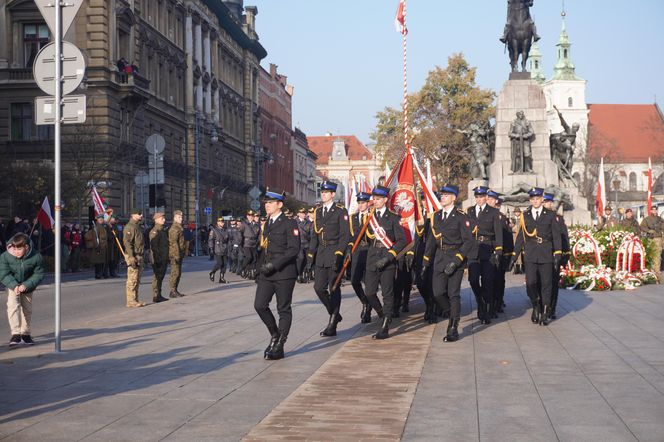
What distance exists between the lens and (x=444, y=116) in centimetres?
6362

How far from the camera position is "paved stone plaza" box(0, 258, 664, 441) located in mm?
6836

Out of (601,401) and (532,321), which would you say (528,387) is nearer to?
(601,401)

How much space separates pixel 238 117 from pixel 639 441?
74283 millimetres

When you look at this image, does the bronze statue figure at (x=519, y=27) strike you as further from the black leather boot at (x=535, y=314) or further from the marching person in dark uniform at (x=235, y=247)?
the black leather boot at (x=535, y=314)

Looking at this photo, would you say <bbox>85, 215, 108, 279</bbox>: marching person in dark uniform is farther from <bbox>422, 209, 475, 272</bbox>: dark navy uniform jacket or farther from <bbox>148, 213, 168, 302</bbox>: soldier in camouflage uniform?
<bbox>422, 209, 475, 272</bbox>: dark navy uniform jacket

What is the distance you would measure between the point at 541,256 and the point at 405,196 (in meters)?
3.65

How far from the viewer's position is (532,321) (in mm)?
13922

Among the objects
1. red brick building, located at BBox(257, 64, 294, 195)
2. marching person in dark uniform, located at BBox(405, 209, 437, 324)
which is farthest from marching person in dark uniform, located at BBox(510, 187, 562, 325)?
red brick building, located at BBox(257, 64, 294, 195)

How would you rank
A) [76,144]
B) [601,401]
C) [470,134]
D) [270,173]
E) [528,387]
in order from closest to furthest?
[601,401], [528,387], [470,134], [76,144], [270,173]

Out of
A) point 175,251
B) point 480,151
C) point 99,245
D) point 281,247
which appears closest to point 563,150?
point 480,151

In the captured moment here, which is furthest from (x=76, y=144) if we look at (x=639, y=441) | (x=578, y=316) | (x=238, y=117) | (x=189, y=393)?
(x=238, y=117)

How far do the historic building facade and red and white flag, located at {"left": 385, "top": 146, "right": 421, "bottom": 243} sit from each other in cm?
1647

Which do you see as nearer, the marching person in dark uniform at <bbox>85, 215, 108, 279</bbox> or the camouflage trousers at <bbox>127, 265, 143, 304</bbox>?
the camouflage trousers at <bbox>127, 265, 143, 304</bbox>

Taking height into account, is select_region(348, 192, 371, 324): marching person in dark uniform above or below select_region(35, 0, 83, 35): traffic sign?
below
